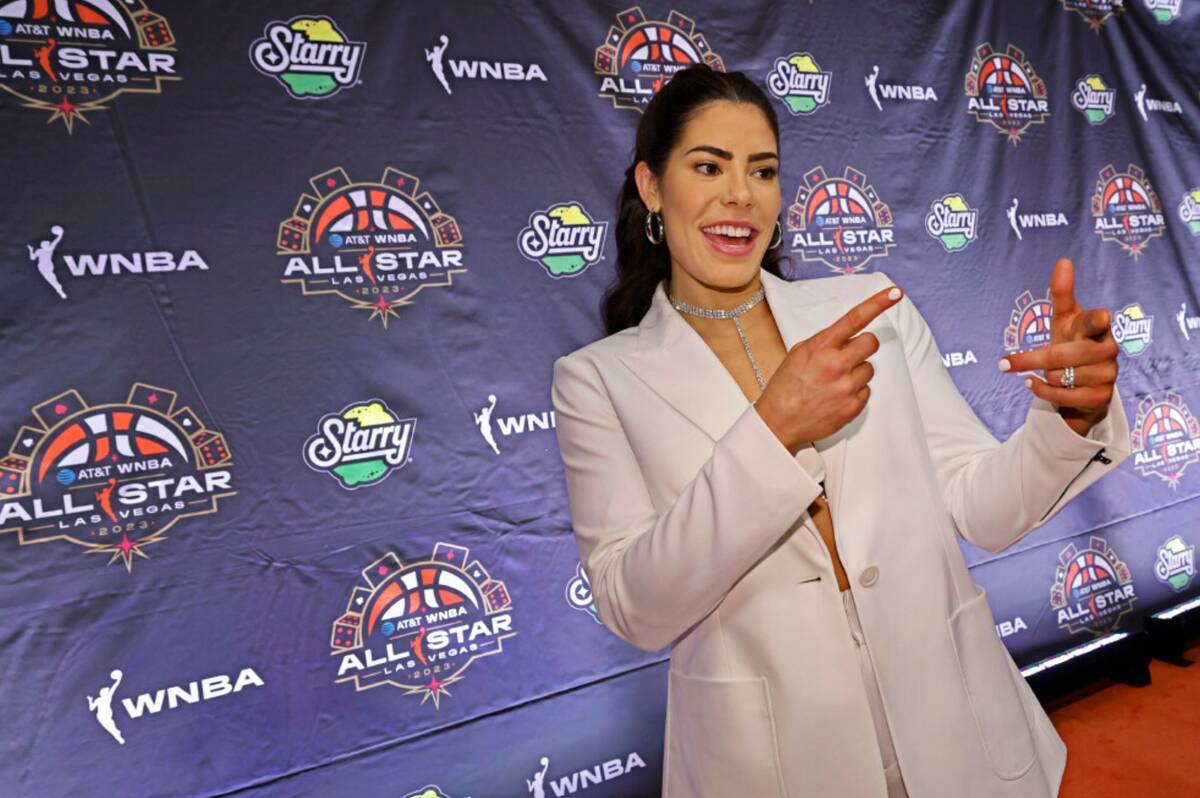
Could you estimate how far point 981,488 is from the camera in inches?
42.2

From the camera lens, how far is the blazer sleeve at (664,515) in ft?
2.78

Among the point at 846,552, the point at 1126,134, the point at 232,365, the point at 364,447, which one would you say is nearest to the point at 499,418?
the point at 364,447

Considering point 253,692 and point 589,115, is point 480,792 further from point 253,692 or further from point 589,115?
point 589,115

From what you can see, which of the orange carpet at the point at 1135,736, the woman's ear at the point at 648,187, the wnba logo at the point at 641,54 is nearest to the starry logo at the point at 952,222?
the wnba logo at the point at 641,54

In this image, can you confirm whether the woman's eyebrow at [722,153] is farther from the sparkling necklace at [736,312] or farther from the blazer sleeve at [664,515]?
the blazer sleeve at [664,515]

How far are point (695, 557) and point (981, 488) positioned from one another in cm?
45

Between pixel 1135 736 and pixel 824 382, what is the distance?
2473 mm

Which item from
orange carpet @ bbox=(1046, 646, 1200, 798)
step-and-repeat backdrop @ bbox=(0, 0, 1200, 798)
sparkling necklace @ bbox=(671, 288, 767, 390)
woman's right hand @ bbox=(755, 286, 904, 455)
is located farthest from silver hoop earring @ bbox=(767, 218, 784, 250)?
orange carpet @ bbox=(1046, 646, 1200, 798)

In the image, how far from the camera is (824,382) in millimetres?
829

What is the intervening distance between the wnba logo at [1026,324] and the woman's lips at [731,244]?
2.20m

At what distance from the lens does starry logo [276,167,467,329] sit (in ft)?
6.43

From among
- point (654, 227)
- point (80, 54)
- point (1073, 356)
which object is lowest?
point (1073, 356)

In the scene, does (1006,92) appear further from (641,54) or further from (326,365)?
(326,365)

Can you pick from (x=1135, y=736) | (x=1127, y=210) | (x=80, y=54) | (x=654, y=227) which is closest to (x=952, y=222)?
(x=1127, y=210)
